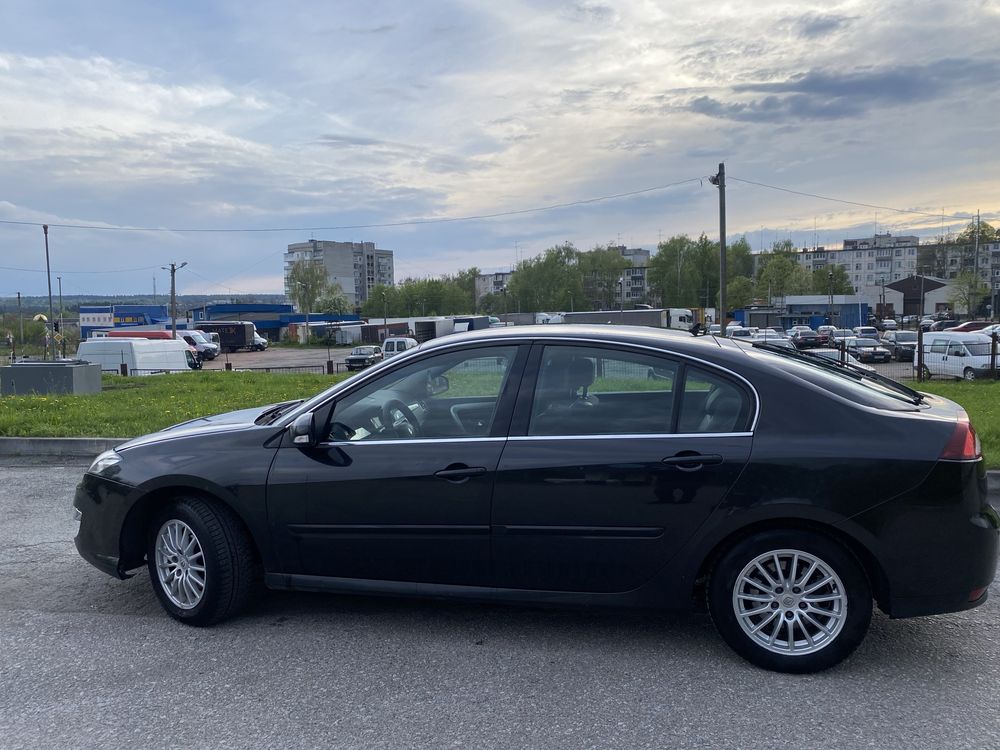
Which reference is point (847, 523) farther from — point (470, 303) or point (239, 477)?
point (470, 303)

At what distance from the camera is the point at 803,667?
142 inches

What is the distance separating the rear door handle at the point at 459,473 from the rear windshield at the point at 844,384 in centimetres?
149

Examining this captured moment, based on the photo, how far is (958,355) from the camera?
23891 mm

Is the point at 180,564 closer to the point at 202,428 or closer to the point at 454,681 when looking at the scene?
the point at 202,428

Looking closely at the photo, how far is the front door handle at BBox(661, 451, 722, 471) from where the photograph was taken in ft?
11.8

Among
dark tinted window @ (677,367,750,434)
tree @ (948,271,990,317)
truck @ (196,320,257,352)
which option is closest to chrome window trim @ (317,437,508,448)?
dark tinted window @ (677,367,750,434)

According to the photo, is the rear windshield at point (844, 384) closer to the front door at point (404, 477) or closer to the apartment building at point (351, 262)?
the front door at point (404, 477)

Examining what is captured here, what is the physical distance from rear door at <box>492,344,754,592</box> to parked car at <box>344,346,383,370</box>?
121 ft

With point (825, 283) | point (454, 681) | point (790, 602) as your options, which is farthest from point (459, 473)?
point (825, 283)

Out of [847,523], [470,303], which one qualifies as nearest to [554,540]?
[847,523]

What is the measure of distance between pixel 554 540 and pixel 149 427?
8.66 m

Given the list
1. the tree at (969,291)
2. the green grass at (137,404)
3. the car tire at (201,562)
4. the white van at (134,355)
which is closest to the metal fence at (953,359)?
the green grass at (137,404)

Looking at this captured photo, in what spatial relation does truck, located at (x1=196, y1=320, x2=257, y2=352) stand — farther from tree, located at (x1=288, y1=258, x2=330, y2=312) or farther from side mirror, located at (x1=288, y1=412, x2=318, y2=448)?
side mirror, located at (x1=288, y1=412, x2=318, y2=448)

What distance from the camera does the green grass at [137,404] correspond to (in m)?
10.6
